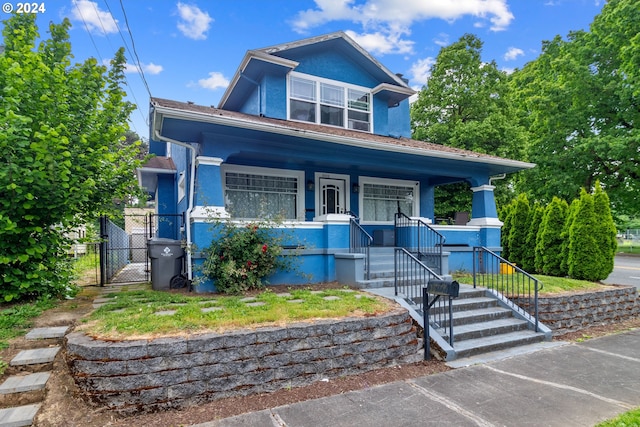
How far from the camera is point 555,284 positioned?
7.46 meters

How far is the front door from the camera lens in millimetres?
9477

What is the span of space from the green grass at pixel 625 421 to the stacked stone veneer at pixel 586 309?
3196 millimetres

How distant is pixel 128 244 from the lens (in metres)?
16.4

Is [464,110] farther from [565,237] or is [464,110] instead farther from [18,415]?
[18,415]

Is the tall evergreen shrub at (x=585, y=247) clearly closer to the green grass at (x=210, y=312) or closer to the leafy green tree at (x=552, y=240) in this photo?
the leafy green tree at (x=552, y=240)

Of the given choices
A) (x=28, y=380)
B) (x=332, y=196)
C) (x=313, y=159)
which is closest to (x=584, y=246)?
(x=332, y=196)

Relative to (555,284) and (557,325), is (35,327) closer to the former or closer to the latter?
(557,325)

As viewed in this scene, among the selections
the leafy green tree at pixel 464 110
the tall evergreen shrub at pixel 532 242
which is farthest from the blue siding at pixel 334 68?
the leafy green tree at pixel 464 110

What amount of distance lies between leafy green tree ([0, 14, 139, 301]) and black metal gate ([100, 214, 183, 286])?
3.77 ft

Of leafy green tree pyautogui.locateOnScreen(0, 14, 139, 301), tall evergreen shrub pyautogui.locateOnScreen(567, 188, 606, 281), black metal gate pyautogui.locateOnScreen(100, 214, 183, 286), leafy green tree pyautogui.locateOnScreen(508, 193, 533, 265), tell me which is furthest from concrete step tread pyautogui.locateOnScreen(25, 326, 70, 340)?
leafy green tree pyautogui.locateOnScreen(508, 193, 533, 265)

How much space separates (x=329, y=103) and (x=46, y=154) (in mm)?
7065

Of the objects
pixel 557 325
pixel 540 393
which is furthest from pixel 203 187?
pixel 557 325

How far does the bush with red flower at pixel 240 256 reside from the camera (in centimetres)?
608

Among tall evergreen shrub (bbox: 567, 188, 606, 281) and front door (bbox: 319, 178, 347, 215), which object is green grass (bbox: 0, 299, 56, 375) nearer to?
front door (bbox: 319, 178, 347, 215)
